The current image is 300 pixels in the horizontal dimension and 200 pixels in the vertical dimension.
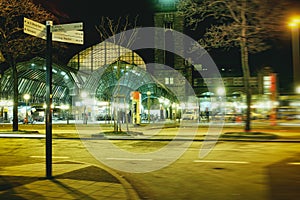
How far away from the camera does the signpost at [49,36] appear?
8.48m

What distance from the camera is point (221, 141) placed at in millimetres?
19203

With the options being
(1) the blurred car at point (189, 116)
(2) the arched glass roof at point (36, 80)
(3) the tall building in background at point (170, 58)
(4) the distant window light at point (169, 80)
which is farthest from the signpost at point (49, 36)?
(4) the distant window light at point (169, 80)

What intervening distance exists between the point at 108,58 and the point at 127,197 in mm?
47090

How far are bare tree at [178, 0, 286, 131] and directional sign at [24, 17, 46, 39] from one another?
13.0 metres

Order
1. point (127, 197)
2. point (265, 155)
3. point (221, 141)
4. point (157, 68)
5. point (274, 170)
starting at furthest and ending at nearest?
point (157, 68), point (221, 141), point (265, 155), point (274, 170), point (127, 197)

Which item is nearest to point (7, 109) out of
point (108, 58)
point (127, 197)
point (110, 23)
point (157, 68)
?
point (108, 58)

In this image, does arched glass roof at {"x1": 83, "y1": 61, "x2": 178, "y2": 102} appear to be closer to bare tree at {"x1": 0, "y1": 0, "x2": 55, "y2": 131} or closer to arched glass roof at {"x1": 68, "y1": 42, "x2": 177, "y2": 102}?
arched glass roof at {"x1": 68, "y1": 42, "x2": 177, "y2": 102}

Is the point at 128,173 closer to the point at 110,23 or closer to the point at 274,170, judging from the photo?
the point at 274,170

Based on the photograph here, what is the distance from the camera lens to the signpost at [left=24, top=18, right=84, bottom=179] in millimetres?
8484

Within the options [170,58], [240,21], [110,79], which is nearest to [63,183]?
[240,21]

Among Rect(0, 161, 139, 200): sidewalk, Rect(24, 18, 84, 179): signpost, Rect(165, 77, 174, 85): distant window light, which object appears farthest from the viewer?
Rect(165, 77, 174, 85): distant window light

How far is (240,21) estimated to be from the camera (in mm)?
21125

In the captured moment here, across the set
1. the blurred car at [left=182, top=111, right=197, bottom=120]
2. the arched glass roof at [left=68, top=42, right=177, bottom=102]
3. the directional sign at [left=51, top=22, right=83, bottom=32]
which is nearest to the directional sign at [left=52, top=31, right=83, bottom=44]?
the directional sign at [left=51, top=22, right=83, bottom=32]

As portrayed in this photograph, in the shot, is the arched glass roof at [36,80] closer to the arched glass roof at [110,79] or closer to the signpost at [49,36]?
the arched glass roof at [110,79]
